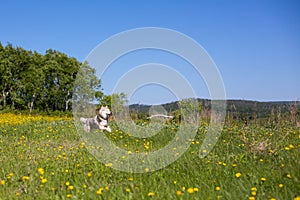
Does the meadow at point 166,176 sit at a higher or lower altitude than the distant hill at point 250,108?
lower

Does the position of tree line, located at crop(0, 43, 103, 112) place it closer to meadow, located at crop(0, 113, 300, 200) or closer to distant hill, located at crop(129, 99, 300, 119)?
distant hill, located at crop(129, 99, 300, 119)

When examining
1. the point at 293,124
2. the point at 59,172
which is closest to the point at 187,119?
the point at 293,124

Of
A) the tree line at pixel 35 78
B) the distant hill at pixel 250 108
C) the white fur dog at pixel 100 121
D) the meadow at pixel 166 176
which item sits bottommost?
the meadow at pixel 166 176

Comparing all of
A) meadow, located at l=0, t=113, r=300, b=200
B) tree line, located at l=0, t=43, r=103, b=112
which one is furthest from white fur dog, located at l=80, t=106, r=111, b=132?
tree line, located at l=0, t=43, r=103, b=112

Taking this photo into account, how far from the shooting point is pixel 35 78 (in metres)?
36.0

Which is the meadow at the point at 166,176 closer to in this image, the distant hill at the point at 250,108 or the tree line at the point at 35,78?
the distant hill at the point at 250,108

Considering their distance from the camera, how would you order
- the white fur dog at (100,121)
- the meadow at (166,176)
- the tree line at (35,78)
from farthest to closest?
1. the tree line at (35,78)
2. the white fur dog at (100,121)
3. the meadow at (166,176)

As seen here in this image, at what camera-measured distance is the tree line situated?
35.2 meters

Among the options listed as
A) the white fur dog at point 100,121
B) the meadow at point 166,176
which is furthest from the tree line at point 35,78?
the meadow at point 166,176

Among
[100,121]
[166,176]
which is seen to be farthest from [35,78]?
[166,176]

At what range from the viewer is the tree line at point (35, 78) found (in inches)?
1385

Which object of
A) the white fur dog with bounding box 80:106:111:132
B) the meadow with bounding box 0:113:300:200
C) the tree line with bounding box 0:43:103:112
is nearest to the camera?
the meadow with bounding box 0:113:300:200

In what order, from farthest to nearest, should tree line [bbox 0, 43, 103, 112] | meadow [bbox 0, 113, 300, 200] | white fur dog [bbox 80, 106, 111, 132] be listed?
tree line [bbox 0, 43, 103, 112], white fur dog [bbox 80, 106, 111, 132], meadow [bbox 0, 113, 300, 200]

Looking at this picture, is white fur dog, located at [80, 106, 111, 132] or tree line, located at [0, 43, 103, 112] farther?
tree line, located at [0, 43, 103, 112]
